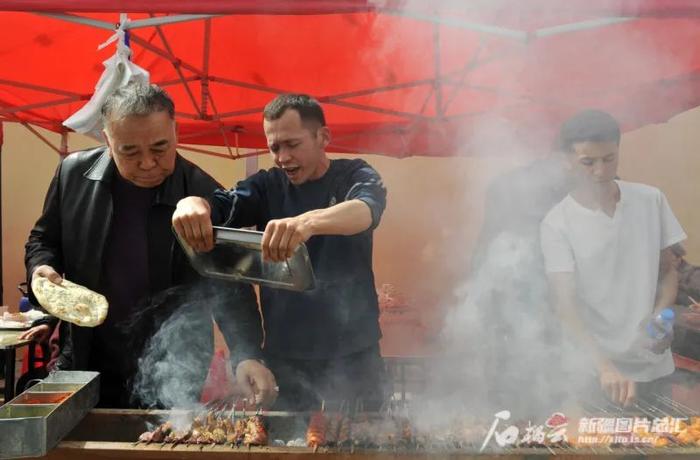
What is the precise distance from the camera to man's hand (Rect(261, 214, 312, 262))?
1.89 meters

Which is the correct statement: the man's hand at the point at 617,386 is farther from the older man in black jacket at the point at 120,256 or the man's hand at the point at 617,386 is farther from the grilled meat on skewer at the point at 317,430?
the older man in black jacket at the point at 120,256

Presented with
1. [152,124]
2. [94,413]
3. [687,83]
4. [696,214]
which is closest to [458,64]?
[687,83]

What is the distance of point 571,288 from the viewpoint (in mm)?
2744

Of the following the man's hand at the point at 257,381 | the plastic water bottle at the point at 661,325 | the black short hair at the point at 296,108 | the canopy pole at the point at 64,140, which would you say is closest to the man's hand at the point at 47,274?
the man's hand at the point at 257,381

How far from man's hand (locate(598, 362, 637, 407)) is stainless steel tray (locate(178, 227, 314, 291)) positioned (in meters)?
1.49

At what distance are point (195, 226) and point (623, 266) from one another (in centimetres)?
210

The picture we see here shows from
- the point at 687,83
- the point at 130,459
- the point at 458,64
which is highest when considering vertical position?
the point at 458,64

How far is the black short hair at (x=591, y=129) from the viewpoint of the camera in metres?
2.62

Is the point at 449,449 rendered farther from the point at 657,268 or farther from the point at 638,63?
the point at 638,63

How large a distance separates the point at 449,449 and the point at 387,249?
112 inches

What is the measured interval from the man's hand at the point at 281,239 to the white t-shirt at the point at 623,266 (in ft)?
5.04

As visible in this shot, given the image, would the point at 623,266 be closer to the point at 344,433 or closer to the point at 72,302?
the point at 344,433

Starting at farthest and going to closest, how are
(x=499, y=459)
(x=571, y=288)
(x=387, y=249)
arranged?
1. (x=387, y=249)
2. (x=571, y=288)
3. (x=499, y=459)

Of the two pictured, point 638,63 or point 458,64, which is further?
point 458,64
